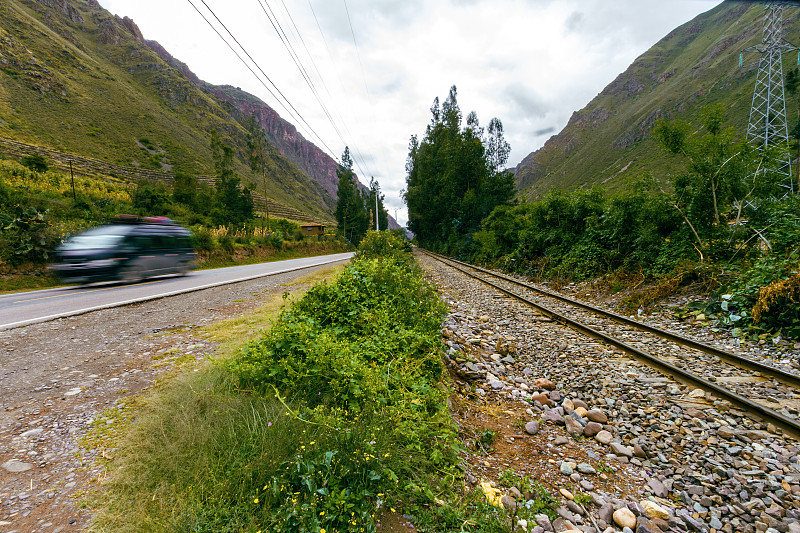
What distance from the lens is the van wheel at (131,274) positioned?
907 centimetres

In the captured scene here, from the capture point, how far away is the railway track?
3.12 meters

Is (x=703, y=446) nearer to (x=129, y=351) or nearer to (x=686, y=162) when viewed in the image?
(x=129, y=351)

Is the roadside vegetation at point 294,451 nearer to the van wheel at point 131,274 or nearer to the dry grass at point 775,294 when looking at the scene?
the dry grass at point 775,294

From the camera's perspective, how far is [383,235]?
1274 cm

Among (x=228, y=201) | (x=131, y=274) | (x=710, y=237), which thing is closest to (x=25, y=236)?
(x=131, y=274)

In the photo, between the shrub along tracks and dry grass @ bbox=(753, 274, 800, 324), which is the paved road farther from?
dry grass @ bbox=(753, 274, 800, 324)

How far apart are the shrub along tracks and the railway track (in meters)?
0.09

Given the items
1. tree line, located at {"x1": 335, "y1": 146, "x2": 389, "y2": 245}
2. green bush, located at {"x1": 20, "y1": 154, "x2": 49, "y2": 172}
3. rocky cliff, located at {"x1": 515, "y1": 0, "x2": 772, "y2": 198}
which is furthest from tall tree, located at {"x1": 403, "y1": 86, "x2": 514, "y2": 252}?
green bush, located at {"x1": 20, "y1": 154, "x2": 49, "y2": 172}

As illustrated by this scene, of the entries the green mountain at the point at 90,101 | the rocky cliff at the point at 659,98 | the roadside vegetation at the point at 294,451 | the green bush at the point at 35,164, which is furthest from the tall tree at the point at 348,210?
the roadside vegetation at the point at 294,451

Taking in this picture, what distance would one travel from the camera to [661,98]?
109812mm

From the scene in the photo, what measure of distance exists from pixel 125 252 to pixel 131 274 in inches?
28.5

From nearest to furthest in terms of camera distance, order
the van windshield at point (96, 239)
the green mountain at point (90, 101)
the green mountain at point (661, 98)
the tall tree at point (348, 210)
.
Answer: the van windshield at point (96, 239) < the green mountain at point (90, 101) < the tall tree at point (348, 210) < the green mountain at point (661, 98)

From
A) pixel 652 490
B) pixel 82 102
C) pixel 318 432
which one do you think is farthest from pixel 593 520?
pixel 82 102

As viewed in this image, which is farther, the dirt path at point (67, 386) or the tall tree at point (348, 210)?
the tall tree at point (348, 210)
